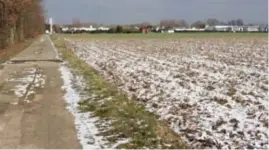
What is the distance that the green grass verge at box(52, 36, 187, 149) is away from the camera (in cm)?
819

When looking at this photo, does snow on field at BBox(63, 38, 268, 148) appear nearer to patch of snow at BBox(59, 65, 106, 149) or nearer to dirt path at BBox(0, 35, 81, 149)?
patch of snow at BBox(59, 65, 106, 149)

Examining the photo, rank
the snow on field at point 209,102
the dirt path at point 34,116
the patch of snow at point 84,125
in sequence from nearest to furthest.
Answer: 1. the patch of snow at point 84,125
2. the dirt path at point 34,116
3. the snow on field at point 209,102

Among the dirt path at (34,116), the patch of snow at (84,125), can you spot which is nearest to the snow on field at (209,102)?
the patch of snow at (84,125)

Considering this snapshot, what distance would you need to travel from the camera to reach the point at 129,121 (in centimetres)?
986

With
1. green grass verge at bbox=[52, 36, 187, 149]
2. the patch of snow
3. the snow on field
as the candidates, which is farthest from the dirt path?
the snow on field

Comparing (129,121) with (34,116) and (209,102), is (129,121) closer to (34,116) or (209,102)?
(34,116)

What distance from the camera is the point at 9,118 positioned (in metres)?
10.6

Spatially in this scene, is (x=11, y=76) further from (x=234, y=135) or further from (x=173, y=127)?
(x=234, y=135)

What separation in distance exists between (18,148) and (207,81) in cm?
969

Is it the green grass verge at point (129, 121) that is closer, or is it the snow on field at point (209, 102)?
the green grass verge at point (129, 121)

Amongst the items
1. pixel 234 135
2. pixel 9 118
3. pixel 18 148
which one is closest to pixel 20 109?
pixel 9 118

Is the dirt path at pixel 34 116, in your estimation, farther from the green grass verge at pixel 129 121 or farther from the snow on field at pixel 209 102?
the snow on field at pixel 209 102

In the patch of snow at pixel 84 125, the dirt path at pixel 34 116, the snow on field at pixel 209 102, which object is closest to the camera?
the patch of snow at pixel 84 125

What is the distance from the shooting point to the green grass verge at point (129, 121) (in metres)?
8.19
